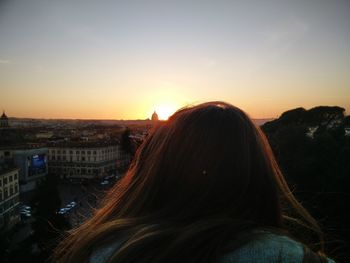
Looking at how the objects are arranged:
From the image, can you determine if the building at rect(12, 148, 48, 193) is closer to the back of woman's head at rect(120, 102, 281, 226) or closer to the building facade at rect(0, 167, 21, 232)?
the building facade at rect(0, 167, 21, 232)

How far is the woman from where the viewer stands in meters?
0.87

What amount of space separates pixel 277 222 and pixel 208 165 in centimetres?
26

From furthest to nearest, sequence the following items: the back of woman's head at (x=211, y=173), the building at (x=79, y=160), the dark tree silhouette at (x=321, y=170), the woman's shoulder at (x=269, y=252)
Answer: the building at (x=79, y=160) < the dark tree silhouette at (x=321, y=170) < the back of woman's head at (x=211, y=173) < the woman's shoulder at (x=269, y=252)

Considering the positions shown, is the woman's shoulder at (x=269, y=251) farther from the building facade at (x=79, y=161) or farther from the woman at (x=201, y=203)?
the building facade at (x=79, y=161)

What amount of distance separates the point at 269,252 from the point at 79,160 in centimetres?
3733

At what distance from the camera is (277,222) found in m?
1.05

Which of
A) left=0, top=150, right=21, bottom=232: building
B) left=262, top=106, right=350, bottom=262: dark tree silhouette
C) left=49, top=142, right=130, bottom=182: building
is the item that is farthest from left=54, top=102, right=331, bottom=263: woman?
left=49, top=142, right=130, bottom=182: building

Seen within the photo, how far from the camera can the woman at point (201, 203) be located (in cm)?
87

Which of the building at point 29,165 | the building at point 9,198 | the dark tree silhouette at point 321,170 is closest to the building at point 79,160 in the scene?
the building at point 29,165

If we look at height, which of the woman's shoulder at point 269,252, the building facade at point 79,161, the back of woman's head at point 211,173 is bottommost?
the building facade at point 79,161

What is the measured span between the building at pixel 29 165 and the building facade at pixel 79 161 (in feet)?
14.6

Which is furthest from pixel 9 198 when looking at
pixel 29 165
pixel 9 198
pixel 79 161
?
pixel 79 161

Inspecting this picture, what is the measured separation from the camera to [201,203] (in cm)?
102

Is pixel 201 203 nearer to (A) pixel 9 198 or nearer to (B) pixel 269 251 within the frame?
(B) pixel 269 251
